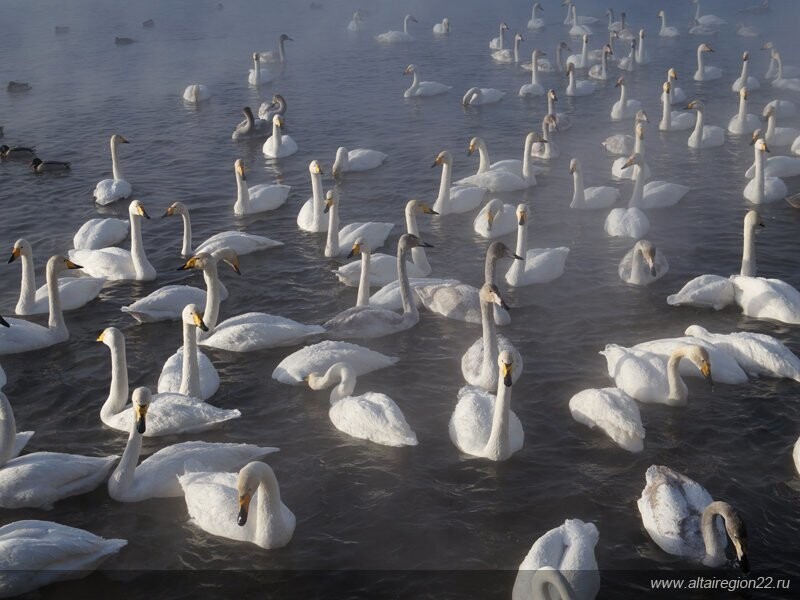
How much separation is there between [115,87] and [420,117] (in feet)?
41.5

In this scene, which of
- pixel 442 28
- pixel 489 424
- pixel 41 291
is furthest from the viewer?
pixel 442 28

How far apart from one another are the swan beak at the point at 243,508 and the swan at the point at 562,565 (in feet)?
8.76

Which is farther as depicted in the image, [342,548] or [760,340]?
[760,340]

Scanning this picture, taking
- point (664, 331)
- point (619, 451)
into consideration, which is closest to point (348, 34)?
point (664, 331)

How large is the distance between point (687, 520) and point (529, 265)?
715 centimetres

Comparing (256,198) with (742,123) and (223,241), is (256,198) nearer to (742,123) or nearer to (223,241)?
(223,241)

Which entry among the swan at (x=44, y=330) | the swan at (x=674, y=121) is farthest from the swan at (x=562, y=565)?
the swan at (x=674, y=121)

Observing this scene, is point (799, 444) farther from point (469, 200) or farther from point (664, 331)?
point (469, 200)

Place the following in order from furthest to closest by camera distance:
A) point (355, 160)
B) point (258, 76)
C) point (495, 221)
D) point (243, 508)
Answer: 1. point (258, 76)
2. point (355, 160)
3. point (495, 221)
4. point (243, 508)

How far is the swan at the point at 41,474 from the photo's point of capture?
10.2m

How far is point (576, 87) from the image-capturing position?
31.6 meters

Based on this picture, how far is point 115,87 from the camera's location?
35.0 m

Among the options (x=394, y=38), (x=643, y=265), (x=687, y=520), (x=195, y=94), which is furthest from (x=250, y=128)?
(x=687, y=520)

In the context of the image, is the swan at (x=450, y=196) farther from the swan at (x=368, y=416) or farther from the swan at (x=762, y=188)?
the swan at (x=368, y=416)
